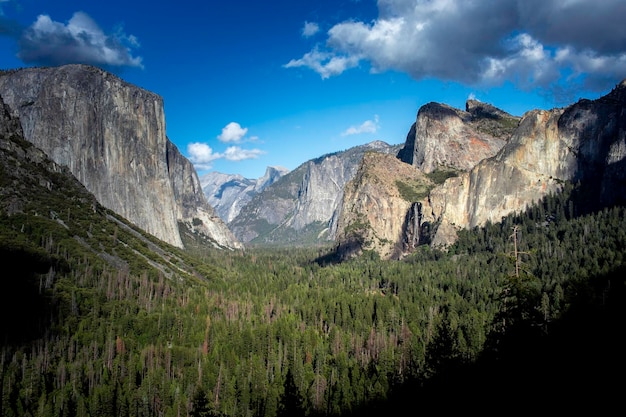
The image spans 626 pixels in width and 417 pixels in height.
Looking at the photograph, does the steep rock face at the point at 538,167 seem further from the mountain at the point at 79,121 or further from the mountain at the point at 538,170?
the mountain at the point at 79,121

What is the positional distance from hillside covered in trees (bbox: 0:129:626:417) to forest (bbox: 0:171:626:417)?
326mm

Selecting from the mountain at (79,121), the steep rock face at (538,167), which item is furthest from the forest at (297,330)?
the mountain at (79,121)

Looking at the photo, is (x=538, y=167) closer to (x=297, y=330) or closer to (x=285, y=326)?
(x=297, y=330)

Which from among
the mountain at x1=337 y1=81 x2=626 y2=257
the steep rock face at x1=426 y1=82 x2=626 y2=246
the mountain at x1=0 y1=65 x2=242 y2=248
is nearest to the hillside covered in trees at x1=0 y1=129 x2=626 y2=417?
the mountain at x1=337 y1=81 x2=626 y2=257

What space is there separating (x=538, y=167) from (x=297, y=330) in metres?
135

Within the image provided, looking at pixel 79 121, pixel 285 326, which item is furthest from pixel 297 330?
pixel 79 121

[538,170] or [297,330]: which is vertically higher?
[538,170]

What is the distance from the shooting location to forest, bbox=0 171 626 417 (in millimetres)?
44688

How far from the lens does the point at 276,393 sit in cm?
6141

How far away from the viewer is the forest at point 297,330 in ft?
147

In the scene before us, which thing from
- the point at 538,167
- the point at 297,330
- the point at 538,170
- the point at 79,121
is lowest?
the point at 297,330

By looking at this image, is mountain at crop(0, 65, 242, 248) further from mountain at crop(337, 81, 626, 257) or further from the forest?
mountain at crop(337, 81, 626, 257)

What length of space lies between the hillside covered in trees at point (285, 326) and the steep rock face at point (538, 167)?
19.6m

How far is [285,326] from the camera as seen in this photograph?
300 feet
